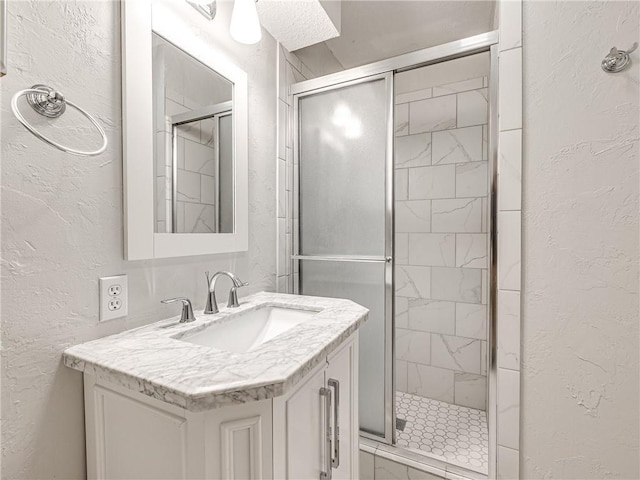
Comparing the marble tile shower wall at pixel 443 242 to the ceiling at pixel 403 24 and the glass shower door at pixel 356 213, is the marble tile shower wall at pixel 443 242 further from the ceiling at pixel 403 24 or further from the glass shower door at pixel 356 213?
the glass shower door at pixel 356 213

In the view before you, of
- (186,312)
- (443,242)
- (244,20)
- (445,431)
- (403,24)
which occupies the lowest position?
(445,431)

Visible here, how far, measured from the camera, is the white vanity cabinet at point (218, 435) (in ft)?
1.93

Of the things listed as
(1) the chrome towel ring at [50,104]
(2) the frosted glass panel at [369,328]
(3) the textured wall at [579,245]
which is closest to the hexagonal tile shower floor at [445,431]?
(2) the frosted glass panel at [369,328]

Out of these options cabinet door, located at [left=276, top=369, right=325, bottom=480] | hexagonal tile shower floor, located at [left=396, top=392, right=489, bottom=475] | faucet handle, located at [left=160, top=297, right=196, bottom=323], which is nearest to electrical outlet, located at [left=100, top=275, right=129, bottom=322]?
faucet handle, located at [left=160, top=297, right=196, bottom=323]

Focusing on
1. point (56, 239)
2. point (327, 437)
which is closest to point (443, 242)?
point (327, 437)

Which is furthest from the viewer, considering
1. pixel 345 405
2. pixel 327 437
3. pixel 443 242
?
pixel 443 242

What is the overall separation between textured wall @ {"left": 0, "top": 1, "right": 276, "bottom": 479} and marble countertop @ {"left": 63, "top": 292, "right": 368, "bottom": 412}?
0.08 m

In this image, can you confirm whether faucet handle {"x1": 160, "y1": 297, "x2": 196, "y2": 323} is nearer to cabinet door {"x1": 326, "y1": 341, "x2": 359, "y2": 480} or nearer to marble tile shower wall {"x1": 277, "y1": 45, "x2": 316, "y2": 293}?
cabinet door {"x1": 326, "y1": 341, "x2": 359, "y2": 480}

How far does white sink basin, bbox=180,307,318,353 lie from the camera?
1.01 metres

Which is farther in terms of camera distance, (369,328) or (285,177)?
(285,177)

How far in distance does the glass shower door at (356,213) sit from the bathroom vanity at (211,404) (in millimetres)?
551

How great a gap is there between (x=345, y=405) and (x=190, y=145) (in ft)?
3.35

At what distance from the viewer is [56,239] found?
747mm

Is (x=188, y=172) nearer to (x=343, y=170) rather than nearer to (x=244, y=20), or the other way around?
(x=244, y=20)
